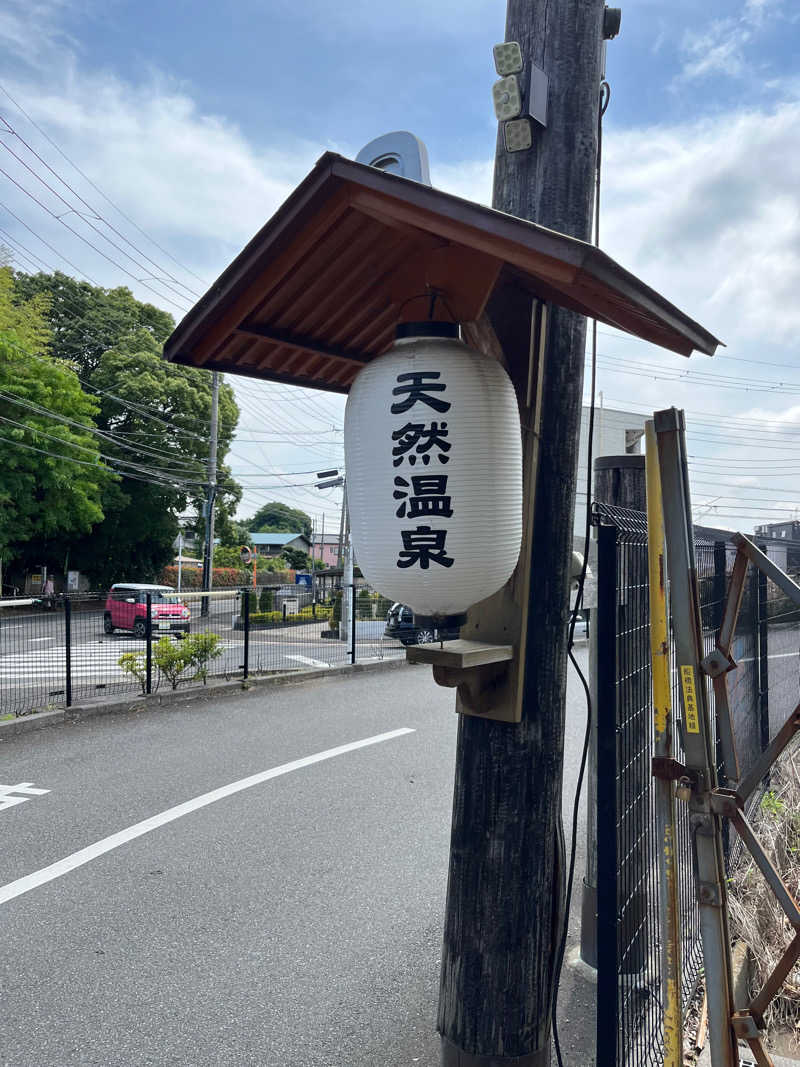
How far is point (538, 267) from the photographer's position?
174 centimetres

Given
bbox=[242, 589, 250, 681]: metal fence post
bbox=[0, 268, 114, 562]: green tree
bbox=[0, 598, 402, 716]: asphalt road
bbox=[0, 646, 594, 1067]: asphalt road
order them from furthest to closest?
1. bbox=[0, 268, 114, 562]: green tree
2. bbox=[242, 589, 250, 681]: metal fence post
3. bbox=[0, 598, 402, 716]: asphalt road
4. bbox=[0, 646, 594, 1067]: asphalt road

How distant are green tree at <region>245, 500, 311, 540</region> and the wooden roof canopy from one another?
10438 cm

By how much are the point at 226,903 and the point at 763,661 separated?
13.1 ft

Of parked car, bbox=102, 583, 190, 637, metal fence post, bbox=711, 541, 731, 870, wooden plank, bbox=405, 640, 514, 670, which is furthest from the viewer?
parked car, bbox=102, 583, 190, 637

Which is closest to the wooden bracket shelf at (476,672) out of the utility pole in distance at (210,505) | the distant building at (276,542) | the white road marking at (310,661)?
the white road marking at (310,661)

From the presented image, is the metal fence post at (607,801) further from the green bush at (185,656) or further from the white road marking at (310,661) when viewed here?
the white road marking at (310,661)

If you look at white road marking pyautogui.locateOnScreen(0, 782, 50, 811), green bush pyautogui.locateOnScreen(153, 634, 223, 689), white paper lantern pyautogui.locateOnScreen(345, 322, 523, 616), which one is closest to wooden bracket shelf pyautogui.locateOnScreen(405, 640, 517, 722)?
white paper lantern pyautogui.locateOnScreen(345, 322, 523, 616)

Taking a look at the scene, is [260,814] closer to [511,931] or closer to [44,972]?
[44,972]

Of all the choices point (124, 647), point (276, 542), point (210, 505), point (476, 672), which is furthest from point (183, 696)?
point (276, 542)

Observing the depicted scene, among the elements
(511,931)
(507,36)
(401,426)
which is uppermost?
(507,36)

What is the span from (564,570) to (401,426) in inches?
28.3

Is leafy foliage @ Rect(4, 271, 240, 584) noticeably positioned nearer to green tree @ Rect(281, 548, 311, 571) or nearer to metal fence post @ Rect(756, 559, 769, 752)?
metal fence post @ Rect(756, 559, 769, 752)

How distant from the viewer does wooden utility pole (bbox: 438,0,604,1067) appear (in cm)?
224

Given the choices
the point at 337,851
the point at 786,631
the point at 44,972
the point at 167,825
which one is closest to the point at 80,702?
the point at 167,825
